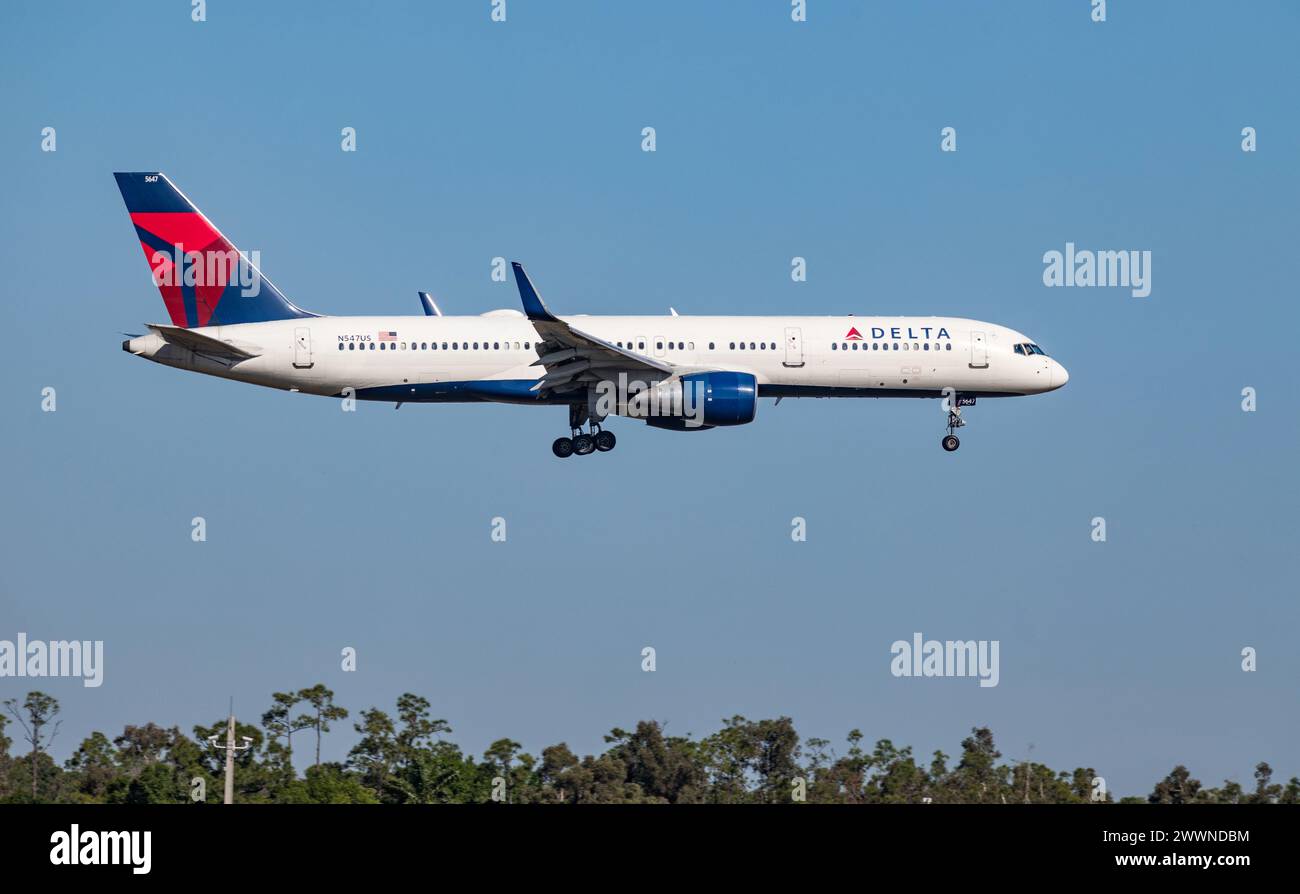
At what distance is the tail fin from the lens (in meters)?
61.8

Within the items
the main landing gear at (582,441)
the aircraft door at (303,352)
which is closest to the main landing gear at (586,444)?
the main landing gear at (582,441)

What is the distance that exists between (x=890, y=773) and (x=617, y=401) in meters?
21.0

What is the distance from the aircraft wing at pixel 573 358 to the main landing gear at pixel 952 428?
33.4ft

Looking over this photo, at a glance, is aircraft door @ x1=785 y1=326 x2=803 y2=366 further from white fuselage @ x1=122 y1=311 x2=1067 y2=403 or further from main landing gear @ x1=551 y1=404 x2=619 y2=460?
main landing gear @ x1=551 y1=404 x2=619 y2=460

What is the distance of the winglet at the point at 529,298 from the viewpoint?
2203 inches

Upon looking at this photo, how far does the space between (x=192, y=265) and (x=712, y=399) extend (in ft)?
61.7

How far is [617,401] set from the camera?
6050 centimetres

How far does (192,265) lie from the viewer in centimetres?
6247

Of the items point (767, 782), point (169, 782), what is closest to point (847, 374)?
point (767, 782)

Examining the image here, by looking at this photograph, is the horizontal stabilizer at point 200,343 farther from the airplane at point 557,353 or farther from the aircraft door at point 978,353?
the aircraft door at point 978,353

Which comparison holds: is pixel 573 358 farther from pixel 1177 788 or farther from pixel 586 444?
pixel 1177 788

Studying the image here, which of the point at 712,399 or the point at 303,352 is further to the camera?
the point at 303,352

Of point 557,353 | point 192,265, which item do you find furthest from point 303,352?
point 557,353
